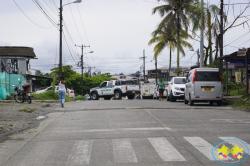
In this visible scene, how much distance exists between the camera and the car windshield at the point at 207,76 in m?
31.0

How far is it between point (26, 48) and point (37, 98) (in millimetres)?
25098

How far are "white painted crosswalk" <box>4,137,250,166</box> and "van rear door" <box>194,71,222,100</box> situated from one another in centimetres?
1648

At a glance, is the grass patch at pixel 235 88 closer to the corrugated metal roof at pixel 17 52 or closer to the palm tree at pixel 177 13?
the palm tree at pixel 177 13

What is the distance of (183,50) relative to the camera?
63.4m

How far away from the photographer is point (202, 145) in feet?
43.0

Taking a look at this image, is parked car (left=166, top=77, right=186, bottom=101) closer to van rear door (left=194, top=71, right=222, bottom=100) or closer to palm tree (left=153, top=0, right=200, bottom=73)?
van rear door (left=194, top=71, right=222, bottom=100)

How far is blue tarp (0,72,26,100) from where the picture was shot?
139 feet

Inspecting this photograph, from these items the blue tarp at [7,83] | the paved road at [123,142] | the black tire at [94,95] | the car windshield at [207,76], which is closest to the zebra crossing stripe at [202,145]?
the paved road at [123,142]

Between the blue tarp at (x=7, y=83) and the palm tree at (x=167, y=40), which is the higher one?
the palm tree at (x=167, y=40)

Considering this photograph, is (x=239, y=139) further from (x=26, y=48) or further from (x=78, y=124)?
(x=26, y=48)

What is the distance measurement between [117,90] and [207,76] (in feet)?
77.7

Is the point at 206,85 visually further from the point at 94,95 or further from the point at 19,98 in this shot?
the point at 94,95

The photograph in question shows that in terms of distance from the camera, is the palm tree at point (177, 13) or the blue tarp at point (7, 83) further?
the palm tree at point (177, 13)

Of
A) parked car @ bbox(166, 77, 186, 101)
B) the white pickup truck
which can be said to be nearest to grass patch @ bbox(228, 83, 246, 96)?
parked car @ bbox(166, 77, 186, 101)
